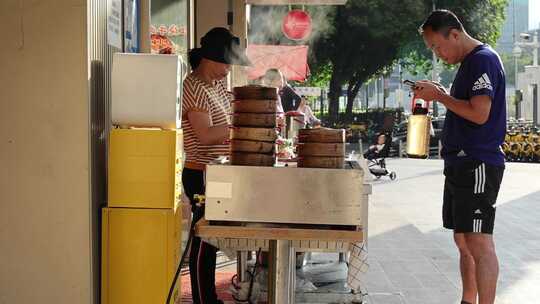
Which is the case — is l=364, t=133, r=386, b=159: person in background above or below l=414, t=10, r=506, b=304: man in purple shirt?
below

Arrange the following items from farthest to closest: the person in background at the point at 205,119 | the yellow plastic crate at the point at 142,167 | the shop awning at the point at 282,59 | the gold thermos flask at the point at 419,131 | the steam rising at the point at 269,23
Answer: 1. the steam rising at the point at 269,23
2. the shop awning at the point at 282,59
3. the gold thermos flask at the point at 419,131
4. the person in background at the point at 205,119
5. the yellow plastic crate at the point at 142,167

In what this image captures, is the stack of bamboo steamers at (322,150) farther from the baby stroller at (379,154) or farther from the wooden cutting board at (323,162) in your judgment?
the baby stroller at (379,154)

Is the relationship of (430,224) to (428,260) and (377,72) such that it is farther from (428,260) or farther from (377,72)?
(377,72)

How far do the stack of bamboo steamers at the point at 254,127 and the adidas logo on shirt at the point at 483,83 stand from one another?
Answer: 1548mm

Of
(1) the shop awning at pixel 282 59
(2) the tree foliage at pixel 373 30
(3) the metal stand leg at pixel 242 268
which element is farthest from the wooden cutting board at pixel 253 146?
(2) the tree foliage at pixel 373 30

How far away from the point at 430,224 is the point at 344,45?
26.3 meters

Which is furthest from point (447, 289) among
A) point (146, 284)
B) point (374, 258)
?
point (146, 284)

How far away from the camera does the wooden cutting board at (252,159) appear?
129 inches

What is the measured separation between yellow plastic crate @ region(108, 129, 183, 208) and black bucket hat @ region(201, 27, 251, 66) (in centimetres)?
68

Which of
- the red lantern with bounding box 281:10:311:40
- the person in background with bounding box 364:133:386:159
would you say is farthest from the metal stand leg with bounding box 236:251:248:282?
the person in background with bounding box 364:133:386:159

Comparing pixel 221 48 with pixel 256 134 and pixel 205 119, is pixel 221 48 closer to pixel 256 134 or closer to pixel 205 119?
pixel 205 119

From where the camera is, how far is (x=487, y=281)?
15.2 ft

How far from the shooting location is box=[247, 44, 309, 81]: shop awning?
1511 centimetres

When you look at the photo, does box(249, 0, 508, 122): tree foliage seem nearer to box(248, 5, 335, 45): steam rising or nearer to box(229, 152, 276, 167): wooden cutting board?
box(248, 5, 335, 45): steam rising
